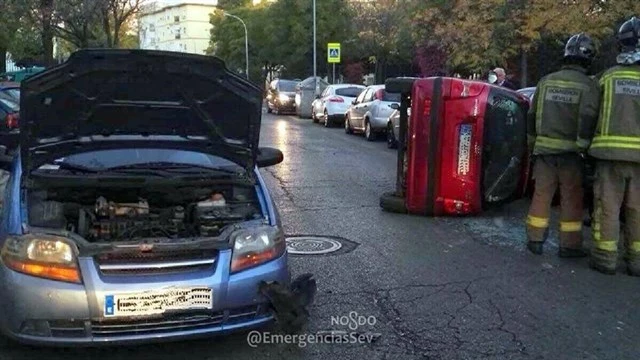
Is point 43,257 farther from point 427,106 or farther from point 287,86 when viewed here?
point 287,86

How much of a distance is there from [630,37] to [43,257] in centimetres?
488

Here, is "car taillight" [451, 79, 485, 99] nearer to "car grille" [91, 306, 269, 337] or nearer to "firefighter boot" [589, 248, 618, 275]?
"firefighter boot" [589, 248, 618, 275]

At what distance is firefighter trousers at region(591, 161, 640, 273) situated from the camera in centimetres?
616

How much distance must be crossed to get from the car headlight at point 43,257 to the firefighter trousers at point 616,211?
4294 millimetres

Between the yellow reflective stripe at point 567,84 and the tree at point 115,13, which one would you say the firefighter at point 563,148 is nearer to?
the yellow reflective stripe at point 567,84

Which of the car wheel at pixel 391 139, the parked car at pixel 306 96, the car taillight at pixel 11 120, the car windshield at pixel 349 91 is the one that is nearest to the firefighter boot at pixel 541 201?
the car taillight at pixel 11 120

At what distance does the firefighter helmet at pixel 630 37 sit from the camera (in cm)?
615

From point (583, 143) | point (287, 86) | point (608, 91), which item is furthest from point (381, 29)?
point (608, 91)

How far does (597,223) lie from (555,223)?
2.05 m

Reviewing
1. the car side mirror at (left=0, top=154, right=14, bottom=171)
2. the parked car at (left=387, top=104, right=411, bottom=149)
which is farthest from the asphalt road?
the parked car at (left=387, top=104, right=411, bottom=149)

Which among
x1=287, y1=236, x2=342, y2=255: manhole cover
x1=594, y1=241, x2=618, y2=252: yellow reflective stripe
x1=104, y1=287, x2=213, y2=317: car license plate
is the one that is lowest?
x1=287, y1=236, x2=342, y2=255: manhole cover

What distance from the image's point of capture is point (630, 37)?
6152 mm

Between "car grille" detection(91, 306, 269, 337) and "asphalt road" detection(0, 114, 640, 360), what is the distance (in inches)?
11.5

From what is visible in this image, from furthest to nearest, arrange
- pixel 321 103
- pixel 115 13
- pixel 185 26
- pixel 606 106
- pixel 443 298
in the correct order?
pixel 185 26 → pixel 115 13 → pixel 321 103 → pixel 606 106 → pixel 443 298
